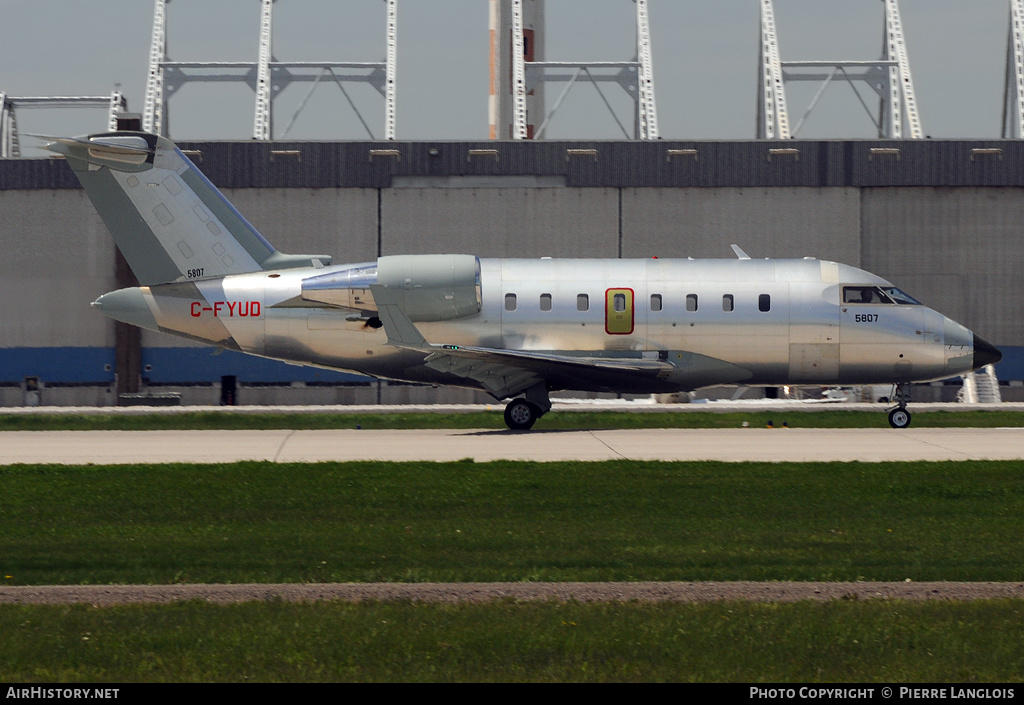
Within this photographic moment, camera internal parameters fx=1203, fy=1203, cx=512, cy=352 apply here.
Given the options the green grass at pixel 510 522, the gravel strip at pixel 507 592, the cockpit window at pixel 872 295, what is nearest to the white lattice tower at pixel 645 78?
the cockpit window at pixel 872 295

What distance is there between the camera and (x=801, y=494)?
17016 mm

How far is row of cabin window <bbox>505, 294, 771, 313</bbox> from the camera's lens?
2872 cm

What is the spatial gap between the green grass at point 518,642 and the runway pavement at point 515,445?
467 inches

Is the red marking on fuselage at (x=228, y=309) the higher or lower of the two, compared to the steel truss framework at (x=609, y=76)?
lower

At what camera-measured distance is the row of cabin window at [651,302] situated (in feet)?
94.2

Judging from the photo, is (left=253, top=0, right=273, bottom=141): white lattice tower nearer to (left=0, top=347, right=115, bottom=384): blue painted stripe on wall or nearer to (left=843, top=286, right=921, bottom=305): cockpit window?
(left=0, top=347, right=115, bottom=384): blue painted stripe on wall

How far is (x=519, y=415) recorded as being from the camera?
28453mm

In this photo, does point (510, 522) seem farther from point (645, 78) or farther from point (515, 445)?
point (645, 78)

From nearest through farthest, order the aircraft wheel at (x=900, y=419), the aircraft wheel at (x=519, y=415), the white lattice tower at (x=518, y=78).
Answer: the aircraft wheel at (x=519, y=415) → the aircraft wheel at (x=900, y=419) → the white lattice tower at (x=518, y=78)

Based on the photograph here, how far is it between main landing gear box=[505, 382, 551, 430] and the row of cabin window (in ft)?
6.55

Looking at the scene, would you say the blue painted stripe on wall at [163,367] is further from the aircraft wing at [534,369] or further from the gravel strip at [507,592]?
the gravel strip at [507,592]

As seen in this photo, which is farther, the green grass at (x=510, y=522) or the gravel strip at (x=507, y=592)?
the green grass at (x=510, y=522)

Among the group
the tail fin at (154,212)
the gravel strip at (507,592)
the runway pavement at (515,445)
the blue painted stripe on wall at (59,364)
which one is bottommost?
the runway pavement at (515,445)
